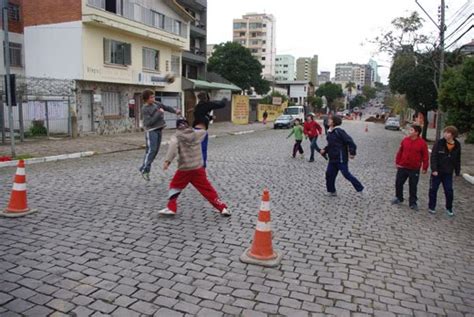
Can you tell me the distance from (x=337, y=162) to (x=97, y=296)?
5790mm

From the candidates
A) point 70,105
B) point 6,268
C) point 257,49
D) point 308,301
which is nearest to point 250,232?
point 308,301

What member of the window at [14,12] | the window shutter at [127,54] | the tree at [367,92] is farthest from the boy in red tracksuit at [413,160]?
the tree at [367,92]

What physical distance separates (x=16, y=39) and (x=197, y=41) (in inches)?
923

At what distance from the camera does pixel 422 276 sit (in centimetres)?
438

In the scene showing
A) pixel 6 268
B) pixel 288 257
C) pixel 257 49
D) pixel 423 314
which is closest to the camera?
pixel 423 314

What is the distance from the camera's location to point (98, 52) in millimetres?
22562

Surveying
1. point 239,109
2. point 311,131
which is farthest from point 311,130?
point 239,109

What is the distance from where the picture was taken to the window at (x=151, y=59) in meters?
27.1

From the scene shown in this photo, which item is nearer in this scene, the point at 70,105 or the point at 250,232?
the point at 250,232

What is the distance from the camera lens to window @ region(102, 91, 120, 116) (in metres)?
23.8

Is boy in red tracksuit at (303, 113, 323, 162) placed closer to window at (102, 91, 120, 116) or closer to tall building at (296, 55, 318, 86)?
window at (102, 91, 120, 116)

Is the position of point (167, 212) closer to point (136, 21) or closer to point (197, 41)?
point (136, 21)

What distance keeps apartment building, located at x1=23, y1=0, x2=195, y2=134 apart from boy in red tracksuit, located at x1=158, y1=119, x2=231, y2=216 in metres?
16.9

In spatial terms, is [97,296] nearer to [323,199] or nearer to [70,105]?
[323,199]
